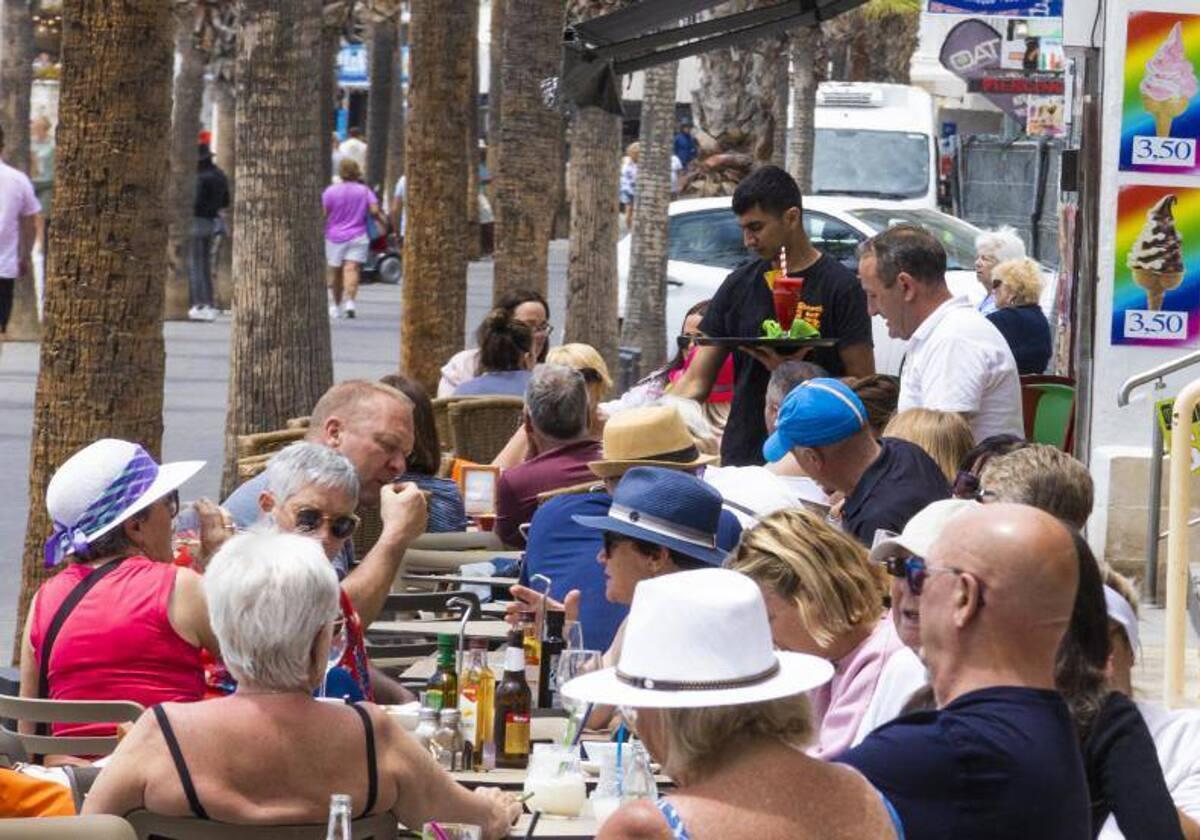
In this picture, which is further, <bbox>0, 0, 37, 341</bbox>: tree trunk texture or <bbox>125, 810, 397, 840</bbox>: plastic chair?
<bbox>0, 0, 37, 341</bbox>: tree trunk texture

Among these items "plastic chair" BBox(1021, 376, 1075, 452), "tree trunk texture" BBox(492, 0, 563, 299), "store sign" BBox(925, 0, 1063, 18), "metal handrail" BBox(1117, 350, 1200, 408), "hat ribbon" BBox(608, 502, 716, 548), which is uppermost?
"store sign" BBox(925, 0, 1063, 18)

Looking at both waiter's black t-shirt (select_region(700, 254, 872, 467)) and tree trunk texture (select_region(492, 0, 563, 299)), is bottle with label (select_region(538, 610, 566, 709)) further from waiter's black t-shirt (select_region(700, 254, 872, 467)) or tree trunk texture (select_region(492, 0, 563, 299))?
tree trunk texture (select_region(492, 0, 563, 299))

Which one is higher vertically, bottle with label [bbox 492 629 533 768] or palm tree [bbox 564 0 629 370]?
palm tree [bbox 564 0 629 370]

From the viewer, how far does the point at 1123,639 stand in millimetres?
4855

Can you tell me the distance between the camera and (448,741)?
5.63m

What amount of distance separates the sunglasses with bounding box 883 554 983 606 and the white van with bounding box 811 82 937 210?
2530 cm

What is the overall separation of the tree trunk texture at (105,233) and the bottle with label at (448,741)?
122 inches

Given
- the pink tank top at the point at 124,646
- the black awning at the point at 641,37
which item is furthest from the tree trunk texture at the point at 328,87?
the pink tank top at the point at 124,646

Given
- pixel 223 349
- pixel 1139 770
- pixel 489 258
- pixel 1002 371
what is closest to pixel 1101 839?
pixel 1139 770

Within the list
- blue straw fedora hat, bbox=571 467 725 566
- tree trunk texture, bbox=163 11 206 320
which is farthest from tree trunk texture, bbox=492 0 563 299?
tree trunk texture, bbox=163 11 206 320

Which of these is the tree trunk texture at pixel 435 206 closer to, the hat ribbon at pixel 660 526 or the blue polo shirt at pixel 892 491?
the blue polo shirt at pixel 892 491

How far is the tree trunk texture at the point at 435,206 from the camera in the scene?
15.1 m

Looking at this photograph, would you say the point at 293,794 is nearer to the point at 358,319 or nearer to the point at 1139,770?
the point at 1139,770

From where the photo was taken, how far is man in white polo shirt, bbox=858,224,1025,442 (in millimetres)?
9172
